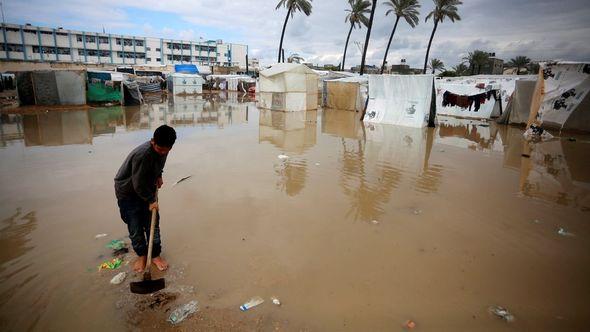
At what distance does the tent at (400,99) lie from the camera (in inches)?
492

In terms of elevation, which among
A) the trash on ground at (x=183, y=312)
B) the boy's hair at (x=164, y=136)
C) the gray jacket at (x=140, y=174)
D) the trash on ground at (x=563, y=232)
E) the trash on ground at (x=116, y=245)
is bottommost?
the trash on ground at (x=183, y=312)

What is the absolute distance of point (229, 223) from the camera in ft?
13.3

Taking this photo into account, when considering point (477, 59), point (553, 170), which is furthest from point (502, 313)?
point (477, 59)

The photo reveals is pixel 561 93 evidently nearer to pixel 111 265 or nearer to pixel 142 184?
Result: pixel 142 184

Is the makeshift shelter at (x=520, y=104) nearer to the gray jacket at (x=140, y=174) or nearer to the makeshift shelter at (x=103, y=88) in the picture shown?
the gray jacket at (x=140, y=174)

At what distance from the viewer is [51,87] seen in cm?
1577

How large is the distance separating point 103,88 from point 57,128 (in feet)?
28.5

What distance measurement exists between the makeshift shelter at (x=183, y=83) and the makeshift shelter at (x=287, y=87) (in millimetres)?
14237

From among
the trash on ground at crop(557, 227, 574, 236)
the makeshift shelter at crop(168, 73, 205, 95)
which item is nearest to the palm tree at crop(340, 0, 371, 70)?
the makeshift shelter at crop(168, 73, 205, 95)

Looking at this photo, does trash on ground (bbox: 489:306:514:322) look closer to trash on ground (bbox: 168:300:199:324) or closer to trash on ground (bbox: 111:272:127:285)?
trash on ground (bbox: 168:300:199:324)

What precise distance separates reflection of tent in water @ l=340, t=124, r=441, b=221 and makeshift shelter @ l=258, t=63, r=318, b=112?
7.90 m

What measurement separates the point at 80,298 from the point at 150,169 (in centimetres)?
127

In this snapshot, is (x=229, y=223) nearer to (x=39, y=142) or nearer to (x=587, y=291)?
(x=587, y=291)

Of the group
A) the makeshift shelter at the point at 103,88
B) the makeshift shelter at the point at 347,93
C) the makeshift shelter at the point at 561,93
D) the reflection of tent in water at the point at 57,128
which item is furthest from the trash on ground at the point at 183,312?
the makeshift shelter at the point at 103,88
